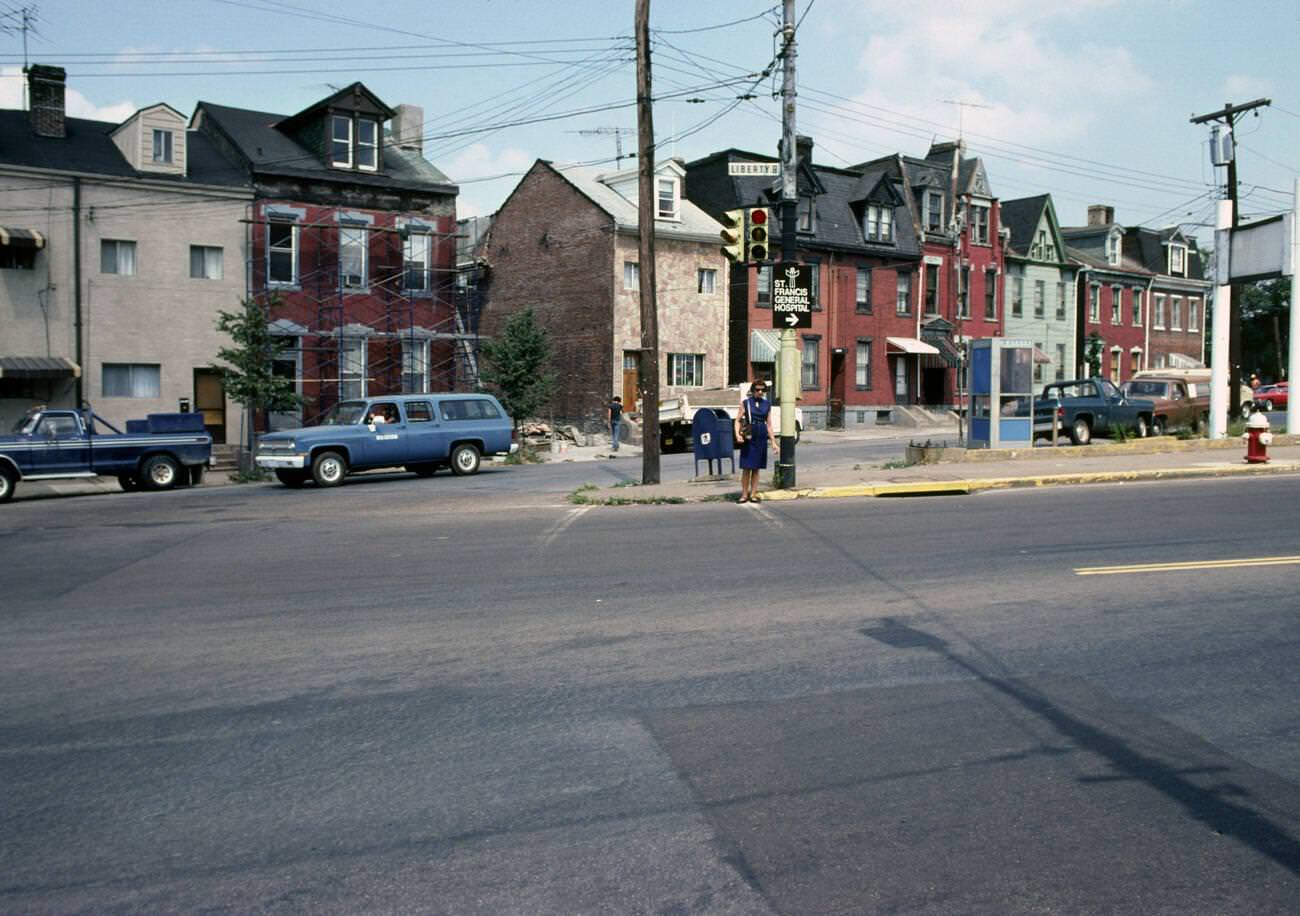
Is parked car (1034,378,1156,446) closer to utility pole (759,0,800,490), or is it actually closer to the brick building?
utility pole (759,0,800,490)

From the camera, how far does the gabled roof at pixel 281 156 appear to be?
114 ft

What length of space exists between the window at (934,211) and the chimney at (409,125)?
2428 centimetres

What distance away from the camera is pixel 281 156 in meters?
35.2

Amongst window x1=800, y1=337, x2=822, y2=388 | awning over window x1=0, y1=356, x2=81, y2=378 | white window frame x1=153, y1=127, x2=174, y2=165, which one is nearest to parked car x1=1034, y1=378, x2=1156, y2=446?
window x1=800, y1=337, x2=822, y2=388

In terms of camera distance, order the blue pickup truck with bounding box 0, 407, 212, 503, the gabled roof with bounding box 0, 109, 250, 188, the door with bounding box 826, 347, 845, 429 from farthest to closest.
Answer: the door with bounding box 826, 347, 845, 429
the gabled roof with bounding box 0, 109, 250, 188
the blue pickup truck with bounding box 0, 407, 212, 503

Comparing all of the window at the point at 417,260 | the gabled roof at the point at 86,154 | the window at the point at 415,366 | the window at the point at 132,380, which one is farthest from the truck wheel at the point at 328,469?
the window at the point at 417,260

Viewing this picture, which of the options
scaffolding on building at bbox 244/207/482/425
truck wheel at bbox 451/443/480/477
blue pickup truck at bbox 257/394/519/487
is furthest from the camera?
scaffolding on building at bbox 244/207/482/425

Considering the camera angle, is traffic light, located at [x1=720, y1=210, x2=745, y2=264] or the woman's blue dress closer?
the woman's blue dress

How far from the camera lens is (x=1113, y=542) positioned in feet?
40.4

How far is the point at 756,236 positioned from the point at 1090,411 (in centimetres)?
1717

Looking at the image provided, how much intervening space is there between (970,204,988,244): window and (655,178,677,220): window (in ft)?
57.7

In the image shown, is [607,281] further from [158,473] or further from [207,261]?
[158,473]

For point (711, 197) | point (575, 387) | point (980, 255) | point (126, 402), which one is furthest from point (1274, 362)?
point (126, 402)

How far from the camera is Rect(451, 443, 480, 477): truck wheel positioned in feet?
86.5
